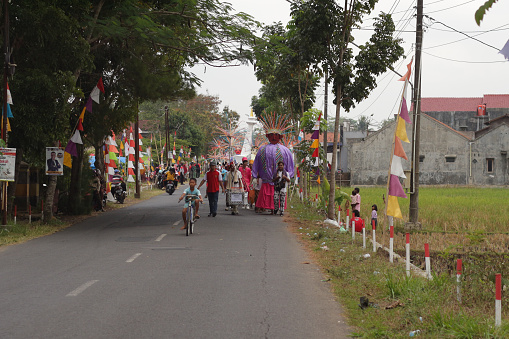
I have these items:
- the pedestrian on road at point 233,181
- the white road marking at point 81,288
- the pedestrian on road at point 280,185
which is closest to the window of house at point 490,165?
the pedestrian on road at point 280,185

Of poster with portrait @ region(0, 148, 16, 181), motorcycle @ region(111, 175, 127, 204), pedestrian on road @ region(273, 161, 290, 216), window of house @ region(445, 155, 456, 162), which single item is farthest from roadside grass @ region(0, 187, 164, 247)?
window of house @ region(445, 155, 456, 162)

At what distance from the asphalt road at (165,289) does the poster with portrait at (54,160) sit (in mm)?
3636

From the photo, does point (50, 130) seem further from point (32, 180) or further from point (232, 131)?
point (232, 131)

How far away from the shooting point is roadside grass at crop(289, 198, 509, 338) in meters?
6.70

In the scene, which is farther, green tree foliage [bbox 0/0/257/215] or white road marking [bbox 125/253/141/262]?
green tree foliage [bbox 0/0/257/215]

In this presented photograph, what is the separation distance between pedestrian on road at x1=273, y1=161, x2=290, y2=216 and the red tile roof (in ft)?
167

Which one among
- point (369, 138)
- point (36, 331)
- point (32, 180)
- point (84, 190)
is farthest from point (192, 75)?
point (369, 138)

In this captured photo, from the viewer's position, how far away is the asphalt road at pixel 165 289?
6.95 m

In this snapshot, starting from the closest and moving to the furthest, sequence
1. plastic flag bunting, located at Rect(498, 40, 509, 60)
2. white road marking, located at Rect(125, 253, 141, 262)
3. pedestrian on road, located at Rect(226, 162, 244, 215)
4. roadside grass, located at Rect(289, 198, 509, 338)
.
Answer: plastic flag bunting, located at Rect(498, 40, 509, 60)
roadside grass, located at Rect(289, 198, 509, 338)
white road marking, located at Rect(125, 253, 141, 262)
pedestrian on road, located at Rect(226, 162, 244, 215)

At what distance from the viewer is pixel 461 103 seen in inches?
2879

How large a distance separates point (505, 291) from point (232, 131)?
23813mm

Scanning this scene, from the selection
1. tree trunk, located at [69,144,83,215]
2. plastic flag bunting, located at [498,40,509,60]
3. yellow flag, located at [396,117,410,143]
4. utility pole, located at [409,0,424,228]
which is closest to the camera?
plastic flag bunting, located at [498,40,509,60]

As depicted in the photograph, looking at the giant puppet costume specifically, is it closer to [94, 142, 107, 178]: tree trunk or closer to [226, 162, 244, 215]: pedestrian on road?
[226, 162, 244, 215]: pedestrian on road

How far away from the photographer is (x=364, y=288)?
9.46m
